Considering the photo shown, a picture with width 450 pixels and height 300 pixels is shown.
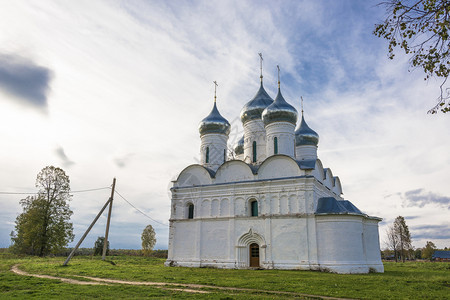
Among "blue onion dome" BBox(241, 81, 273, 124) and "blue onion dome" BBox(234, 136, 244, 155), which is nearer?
"blue onion dome" BBox(241, 81, 273, 124)

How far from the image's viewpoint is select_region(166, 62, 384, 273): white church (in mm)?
18938

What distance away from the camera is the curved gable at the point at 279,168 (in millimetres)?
20828

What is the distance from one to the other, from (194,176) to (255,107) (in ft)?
24.8

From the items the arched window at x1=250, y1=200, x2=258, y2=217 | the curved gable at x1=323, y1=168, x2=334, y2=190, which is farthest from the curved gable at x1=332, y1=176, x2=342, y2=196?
the arched window at x1=250, y1=200, x2=258, y2=217

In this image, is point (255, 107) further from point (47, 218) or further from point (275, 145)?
point (47, 218)

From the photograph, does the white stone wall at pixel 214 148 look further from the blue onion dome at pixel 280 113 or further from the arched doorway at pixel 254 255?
the arched doorway at pixel 254 255

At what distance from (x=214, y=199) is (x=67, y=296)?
1472 centimetres

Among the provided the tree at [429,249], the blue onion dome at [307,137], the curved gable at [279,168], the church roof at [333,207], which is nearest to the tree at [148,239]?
the blue onion dome at [307,137]

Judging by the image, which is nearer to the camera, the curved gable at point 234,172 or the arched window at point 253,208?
the arched window at point 253,208

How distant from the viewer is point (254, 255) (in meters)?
20.8

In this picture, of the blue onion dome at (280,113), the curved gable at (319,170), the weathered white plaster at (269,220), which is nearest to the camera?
the weathered white plaster at (269,220)

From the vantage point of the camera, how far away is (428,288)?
429 inches

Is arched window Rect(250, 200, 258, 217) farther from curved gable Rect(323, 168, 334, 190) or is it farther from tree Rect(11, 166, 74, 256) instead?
tree Rect(11, 166, 74, 256)

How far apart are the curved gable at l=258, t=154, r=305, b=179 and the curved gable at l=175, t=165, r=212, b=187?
4.23 meters
